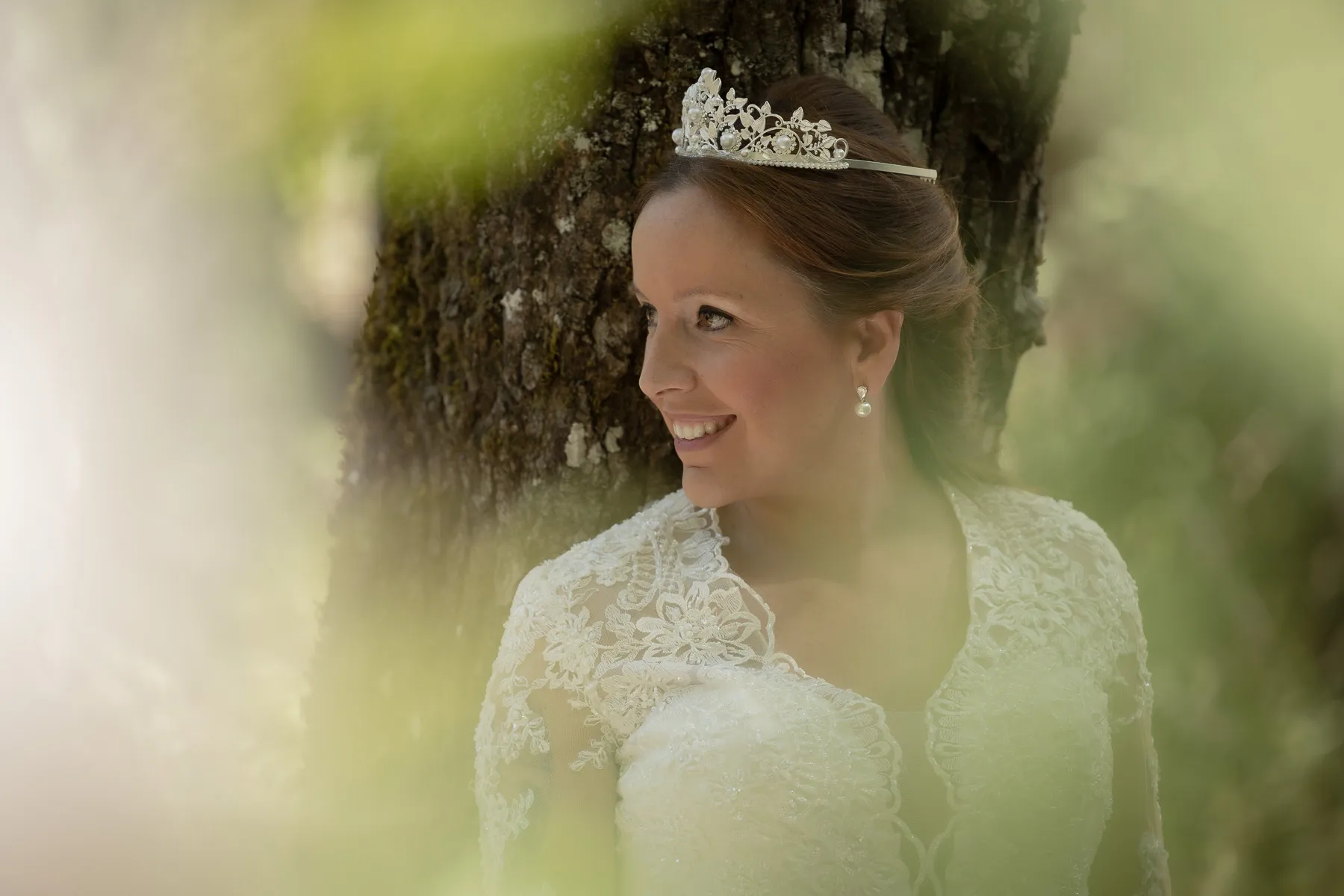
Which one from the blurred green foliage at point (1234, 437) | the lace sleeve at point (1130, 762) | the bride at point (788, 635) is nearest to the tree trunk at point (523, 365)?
the bride at point (788, 635)

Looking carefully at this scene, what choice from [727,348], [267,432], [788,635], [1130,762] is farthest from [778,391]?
[267,432]

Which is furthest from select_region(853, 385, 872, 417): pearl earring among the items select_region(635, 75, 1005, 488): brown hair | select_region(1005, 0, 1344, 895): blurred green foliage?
select_region(1005, 0, 1344, 895): blurred green foliage

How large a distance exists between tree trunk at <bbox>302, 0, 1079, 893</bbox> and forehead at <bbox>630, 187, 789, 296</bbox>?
48cm

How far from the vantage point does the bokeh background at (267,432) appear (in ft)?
12.6

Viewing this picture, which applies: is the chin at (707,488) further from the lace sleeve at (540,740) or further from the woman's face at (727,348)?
the lace sleeve at (540,740)

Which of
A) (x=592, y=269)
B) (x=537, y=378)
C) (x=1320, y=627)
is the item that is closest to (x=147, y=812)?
(x=537, y=378)

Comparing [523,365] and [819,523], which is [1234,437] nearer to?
[819,523]

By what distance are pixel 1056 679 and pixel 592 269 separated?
1296 mm

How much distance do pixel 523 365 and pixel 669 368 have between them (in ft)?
2.17

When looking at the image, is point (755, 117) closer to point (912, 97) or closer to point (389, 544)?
point (912, 97)

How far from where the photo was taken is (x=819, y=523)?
234cm

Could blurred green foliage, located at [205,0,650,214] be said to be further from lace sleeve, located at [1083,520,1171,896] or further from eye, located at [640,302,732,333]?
lace sleeve, located at [1083,520,1171,896]

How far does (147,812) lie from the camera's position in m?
3.94

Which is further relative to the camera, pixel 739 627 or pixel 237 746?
pixel 237 746
